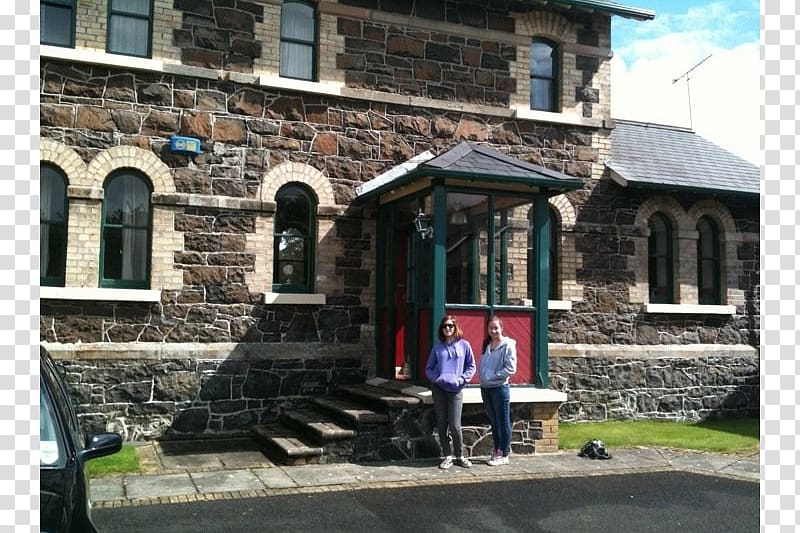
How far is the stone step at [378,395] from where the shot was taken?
988 cm

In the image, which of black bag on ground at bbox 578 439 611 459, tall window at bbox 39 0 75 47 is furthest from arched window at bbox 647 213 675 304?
tall window at bbox 39 0 75 47

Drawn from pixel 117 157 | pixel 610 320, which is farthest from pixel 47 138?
pixel 610 320

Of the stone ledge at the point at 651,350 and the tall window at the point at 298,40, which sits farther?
the stone ledge at the point at 651,350

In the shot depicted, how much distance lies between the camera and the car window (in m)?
3.74

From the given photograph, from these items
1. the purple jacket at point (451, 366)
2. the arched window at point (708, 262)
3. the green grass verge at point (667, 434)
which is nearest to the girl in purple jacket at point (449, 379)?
the purple jacket at point (451, 366)

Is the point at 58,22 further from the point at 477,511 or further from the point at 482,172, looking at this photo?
the point at 477,511

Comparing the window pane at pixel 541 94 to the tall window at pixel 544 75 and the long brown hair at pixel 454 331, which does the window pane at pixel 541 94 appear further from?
the long brown hair at pixel 454 331

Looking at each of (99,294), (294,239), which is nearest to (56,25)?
(99,294)

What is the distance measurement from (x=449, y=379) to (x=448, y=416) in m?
0.52

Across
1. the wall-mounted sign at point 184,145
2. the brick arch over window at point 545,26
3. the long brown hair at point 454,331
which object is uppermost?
the brick arch over window at point 545,26

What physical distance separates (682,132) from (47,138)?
42.2ft

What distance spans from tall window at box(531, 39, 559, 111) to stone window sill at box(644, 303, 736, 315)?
4.19 meters

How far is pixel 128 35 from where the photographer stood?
446 inches

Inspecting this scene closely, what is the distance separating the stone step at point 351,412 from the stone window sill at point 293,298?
1.56 meters
